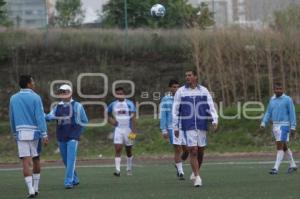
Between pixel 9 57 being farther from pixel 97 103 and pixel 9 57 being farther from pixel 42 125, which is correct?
pixel 42 125

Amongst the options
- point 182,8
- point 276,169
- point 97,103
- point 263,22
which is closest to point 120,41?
point 97,103

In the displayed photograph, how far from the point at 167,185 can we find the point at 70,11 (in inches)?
1935

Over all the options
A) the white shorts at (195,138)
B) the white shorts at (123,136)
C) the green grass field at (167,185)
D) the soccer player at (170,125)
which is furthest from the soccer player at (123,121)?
the white shorts at (195,138)

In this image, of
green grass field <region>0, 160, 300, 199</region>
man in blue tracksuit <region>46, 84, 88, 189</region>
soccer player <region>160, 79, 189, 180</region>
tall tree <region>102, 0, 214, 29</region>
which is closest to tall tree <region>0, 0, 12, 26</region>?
tall tree <region>102, 0, 214, 29</region>

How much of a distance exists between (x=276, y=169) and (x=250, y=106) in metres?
18.2

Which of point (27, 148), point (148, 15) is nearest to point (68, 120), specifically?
point (27, 148)

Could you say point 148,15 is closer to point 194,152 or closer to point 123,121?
point 123,121

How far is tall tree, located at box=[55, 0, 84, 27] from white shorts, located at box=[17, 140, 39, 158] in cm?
4643

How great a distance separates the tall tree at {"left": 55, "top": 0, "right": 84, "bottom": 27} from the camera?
2418 inches

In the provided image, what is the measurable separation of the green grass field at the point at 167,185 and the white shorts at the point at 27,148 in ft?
2.63

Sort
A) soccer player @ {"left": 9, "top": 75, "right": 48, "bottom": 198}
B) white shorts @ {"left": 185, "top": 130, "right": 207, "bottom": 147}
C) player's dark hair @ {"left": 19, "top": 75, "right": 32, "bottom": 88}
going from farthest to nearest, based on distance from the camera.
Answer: white shorts @ {"left": 185, "top": 130, "right": 207, "bottom": 147} < player's dark hair @ {"left": 19, "top": 75, "right": 32, "bottom": 88} < soccer player @ {"left": 9, "top": 75, "right": 48, "bottom": 198}

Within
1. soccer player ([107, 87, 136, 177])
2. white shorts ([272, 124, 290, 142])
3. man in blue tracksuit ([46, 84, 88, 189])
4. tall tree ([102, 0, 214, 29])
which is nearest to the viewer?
man in blue tracksuit ([46, 84, 88, 189])

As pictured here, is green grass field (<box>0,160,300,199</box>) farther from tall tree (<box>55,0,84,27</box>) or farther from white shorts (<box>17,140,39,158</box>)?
tall tree (<box>55,0,84,27</box>)

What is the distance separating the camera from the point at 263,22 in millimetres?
38719
